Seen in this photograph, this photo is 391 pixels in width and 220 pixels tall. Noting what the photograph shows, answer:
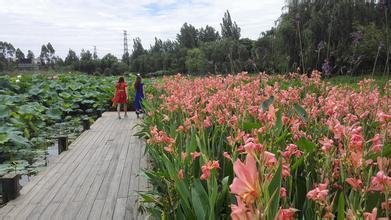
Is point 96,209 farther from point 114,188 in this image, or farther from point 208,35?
point 208,35

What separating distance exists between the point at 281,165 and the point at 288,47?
16.9 metres

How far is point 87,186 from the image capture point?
5062mm

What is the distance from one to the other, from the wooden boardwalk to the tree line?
1742 mm

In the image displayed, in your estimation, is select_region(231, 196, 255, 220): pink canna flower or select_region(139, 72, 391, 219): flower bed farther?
select_region(139, 72, 391, 219): flower bed

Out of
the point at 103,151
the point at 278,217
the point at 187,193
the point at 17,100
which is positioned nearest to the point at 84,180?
the point at 103,151

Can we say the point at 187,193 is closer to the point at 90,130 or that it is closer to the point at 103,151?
the point at 103,151

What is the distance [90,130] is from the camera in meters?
9.94

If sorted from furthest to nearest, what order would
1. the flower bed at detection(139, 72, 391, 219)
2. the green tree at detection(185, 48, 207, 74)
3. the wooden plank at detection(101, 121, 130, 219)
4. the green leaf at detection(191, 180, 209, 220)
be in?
the green tree at detection(185, 48, 207, 74) < the wooden plank at detection(101, 121, 130, 219) < the green leaf at detection(191, 180, 209, 220) < the flower bed at detection(139, 72, 391, 219)

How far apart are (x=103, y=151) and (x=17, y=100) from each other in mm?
5868

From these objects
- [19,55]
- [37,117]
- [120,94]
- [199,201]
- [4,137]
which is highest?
[19,55]

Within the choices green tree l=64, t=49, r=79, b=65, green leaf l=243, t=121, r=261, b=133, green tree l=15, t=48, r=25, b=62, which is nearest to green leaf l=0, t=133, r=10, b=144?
green leaf l=243, t=121, r=261, b=133

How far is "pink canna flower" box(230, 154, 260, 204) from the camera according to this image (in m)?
0.77

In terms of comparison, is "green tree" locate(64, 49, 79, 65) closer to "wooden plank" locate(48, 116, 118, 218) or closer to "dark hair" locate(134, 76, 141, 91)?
"dark hair" locate(134, 76, 141, 91)

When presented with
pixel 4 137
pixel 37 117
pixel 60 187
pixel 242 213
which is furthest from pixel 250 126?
pixel 37 117
